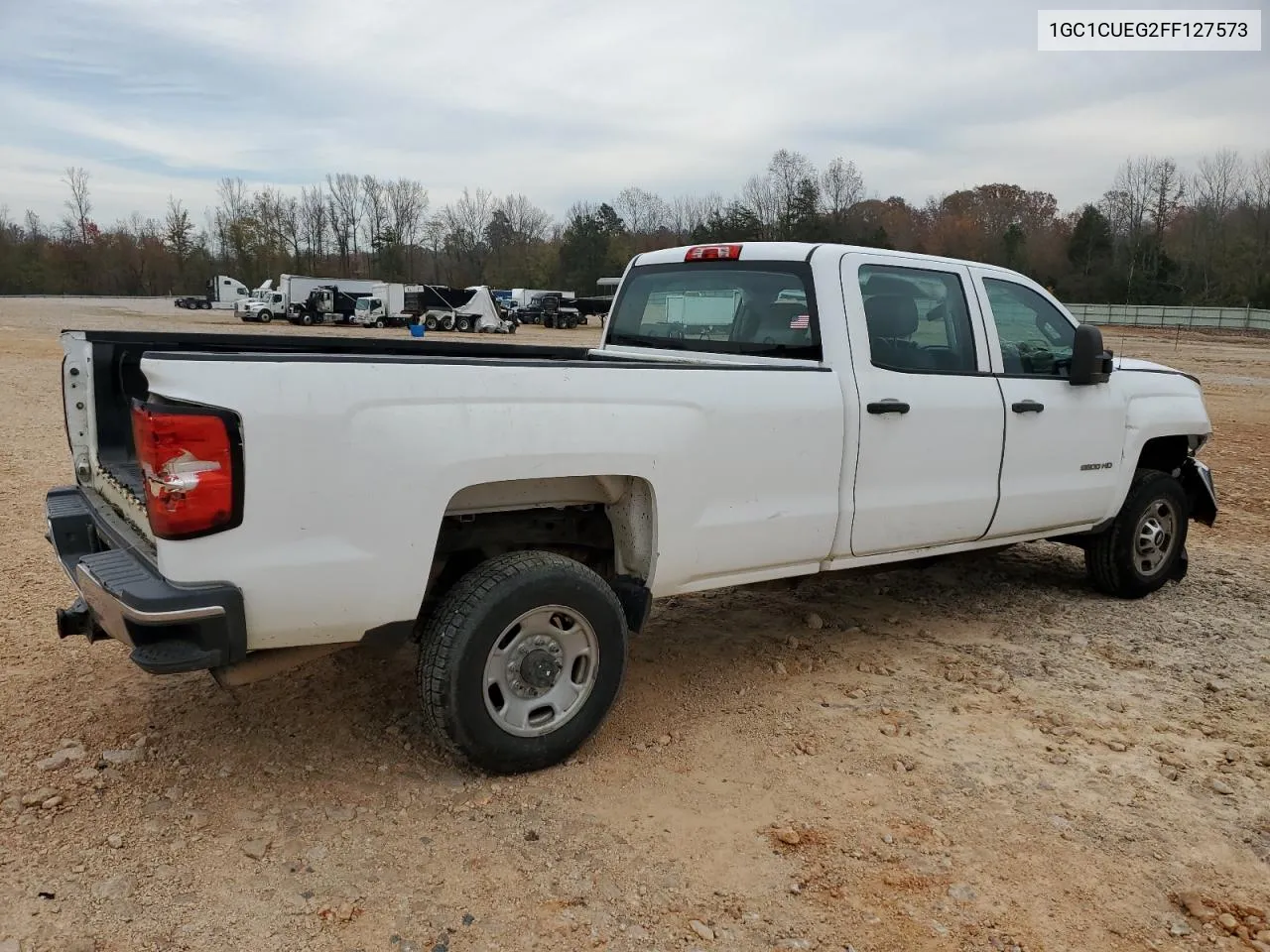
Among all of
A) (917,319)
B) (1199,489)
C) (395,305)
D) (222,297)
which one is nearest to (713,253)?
(917,319)

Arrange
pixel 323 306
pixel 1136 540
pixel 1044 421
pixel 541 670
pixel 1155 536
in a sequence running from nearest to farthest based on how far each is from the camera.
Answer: pixel 541 670
pixel 1044 421
pixel 1136 540
pixel 1155 536
pixel 323 306

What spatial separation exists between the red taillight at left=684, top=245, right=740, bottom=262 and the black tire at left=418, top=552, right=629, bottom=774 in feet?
6.56

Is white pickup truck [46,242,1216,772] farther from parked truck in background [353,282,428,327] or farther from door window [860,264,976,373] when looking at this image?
parked truck in background [353,282,428,327]

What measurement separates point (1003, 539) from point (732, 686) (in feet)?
5.55

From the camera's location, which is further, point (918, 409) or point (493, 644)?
point (918, 409)

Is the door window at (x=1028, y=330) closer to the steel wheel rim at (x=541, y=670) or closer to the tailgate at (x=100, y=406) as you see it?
the steel wheel rim at (x=541, y=670)

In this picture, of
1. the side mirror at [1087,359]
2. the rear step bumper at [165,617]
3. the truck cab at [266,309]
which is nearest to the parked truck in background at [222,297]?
the truck cab at [266,309]

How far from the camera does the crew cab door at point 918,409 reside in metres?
4.30

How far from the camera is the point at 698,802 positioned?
3422mm

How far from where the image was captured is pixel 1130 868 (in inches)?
121

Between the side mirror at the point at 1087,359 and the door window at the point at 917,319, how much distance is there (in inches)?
23.2

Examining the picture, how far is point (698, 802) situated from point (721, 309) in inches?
96.7

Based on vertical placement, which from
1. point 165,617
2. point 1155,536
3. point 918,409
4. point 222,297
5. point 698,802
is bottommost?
point 698,802

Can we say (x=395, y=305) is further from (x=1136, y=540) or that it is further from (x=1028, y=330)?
(x=1028, y=330)
